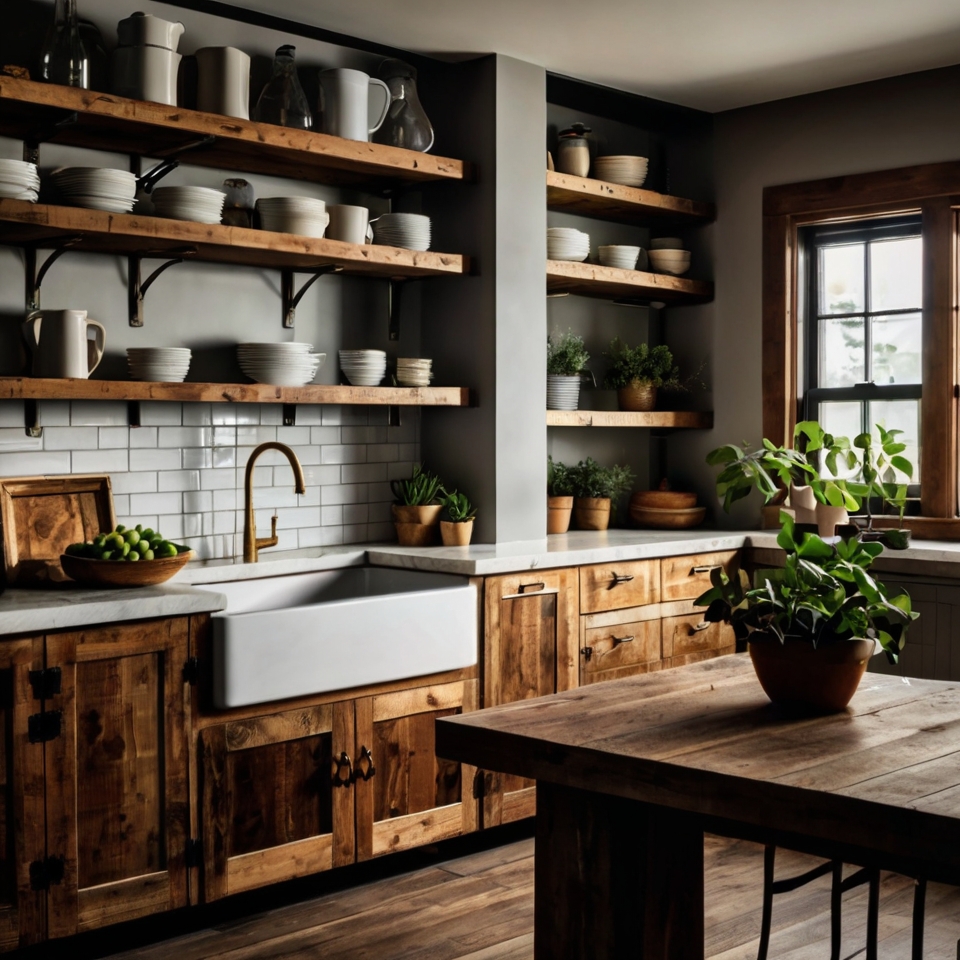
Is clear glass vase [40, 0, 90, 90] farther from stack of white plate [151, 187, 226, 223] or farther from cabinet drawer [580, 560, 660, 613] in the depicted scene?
cabinet drawer [580, 560, 660, 613]

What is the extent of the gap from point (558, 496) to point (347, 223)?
159 cm

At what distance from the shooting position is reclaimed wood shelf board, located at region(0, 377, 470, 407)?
367cm

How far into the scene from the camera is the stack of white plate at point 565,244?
5184 millimetres

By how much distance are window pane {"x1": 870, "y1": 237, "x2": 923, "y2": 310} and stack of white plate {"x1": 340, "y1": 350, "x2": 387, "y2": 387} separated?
7.49 ft

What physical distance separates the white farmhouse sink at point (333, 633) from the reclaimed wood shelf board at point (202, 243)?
1.12 metres

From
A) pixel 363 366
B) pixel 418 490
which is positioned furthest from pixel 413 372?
pixel 418 490

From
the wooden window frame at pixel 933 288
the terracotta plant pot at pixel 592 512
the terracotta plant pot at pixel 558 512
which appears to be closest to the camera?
the wooden window frame at pixel 933 288

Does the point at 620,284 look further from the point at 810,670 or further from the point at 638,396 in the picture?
the point at 810,670

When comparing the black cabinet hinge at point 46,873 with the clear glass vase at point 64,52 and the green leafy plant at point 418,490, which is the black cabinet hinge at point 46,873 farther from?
the clear glass vase at point 64,52

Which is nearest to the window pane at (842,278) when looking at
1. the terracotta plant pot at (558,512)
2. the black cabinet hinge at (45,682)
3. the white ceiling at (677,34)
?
the white ceiling at (677,34)

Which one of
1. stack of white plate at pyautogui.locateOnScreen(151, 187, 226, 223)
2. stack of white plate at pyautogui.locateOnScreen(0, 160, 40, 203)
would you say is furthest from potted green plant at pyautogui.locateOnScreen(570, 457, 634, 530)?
stack of white plate at pyautogui.locateOnScreen(0, 160, 40, 203)

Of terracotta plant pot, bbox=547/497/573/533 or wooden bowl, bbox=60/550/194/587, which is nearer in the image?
wooden bowl, bbox=60/550/194/587

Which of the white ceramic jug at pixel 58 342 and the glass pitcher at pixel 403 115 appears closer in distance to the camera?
the white ceramic jug at pixel 58 342

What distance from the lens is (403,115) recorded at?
15.2ft
